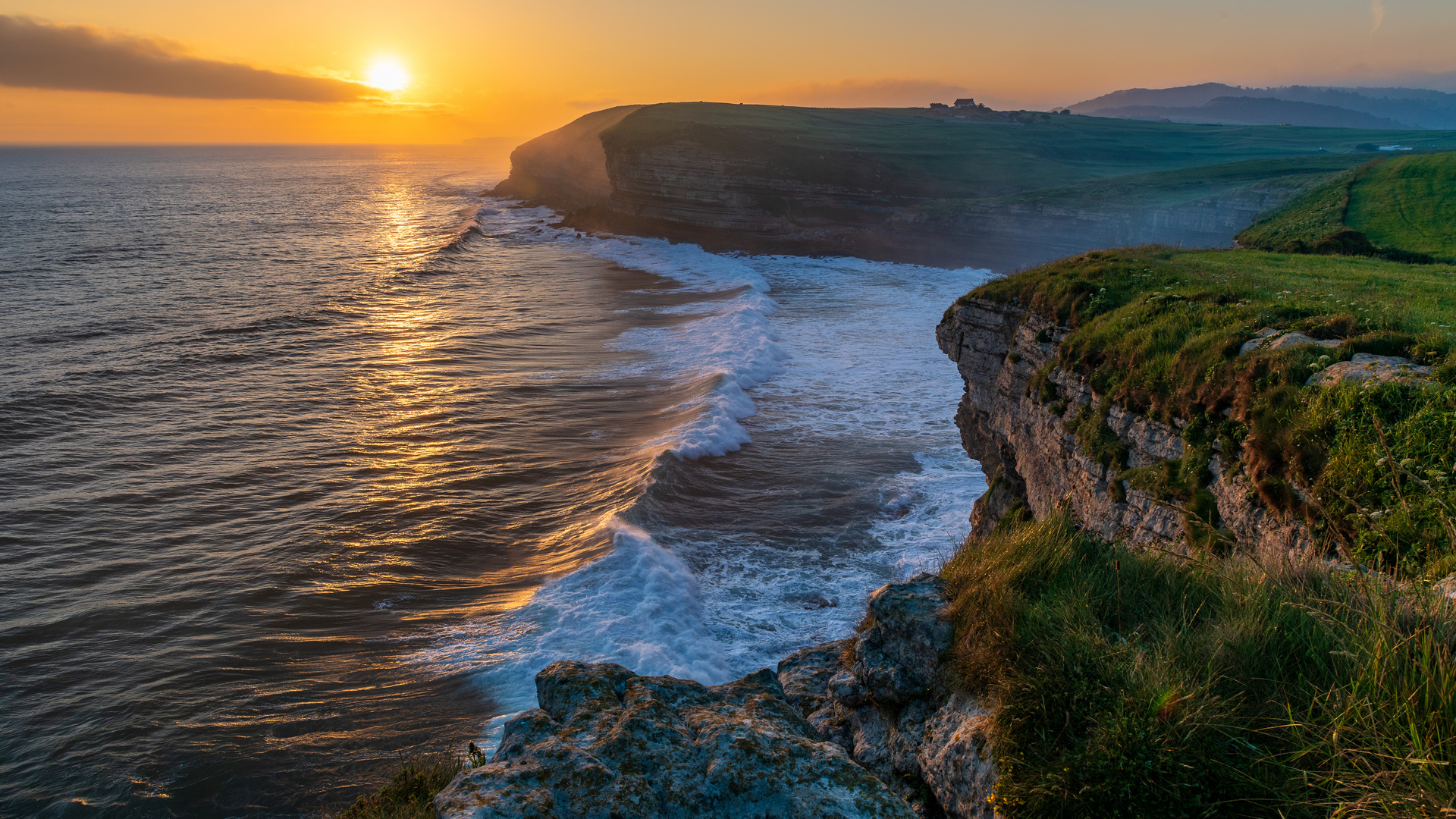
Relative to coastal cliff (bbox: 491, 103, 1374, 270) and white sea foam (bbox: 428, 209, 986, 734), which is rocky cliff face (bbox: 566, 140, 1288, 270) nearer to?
coastal cliff (bbox: 491, 103, 1374, 270)

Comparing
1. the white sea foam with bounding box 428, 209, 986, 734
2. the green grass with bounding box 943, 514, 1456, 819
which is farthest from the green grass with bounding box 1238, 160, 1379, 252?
the green grass with bounding box 943, 514, 1456, 819

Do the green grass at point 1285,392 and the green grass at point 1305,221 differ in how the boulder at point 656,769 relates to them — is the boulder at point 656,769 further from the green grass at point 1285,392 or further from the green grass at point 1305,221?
the green grass at point 1305,221

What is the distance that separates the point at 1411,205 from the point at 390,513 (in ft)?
115

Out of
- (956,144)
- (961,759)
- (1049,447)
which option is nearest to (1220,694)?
(961,759)

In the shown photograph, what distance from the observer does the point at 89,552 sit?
46.6 feet

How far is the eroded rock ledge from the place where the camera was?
3816mm

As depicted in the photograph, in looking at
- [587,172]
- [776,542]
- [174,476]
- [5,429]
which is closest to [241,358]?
[5,429]

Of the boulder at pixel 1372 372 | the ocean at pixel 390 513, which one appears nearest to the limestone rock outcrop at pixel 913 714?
the boulder at pixel 1372 372

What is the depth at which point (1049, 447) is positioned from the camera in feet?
38.2

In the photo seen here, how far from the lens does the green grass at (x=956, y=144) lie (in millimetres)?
74500

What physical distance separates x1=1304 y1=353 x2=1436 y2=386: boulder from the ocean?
21.6ft

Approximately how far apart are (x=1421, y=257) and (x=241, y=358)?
38.6 m

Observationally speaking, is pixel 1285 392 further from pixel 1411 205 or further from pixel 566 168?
pixel 566 168

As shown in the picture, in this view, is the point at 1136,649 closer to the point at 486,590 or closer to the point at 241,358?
the point at 486,590
